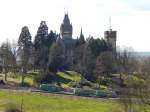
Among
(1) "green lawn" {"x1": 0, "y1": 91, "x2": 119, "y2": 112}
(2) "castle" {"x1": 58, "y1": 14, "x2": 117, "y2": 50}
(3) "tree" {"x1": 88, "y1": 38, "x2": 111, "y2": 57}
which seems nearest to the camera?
(1) "green lawn" {"x1": 0, "y1": 91, "x2": 119, "y2": 112}

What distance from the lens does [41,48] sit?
3767 inches

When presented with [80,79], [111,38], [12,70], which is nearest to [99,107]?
[80,79]

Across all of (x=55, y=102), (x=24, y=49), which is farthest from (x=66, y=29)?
(x=55, y=102)

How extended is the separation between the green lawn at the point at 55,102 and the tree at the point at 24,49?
16.6m

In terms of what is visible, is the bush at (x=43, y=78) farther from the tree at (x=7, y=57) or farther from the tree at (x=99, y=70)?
the tree at (x=99, y=70)

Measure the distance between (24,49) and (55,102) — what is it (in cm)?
3177

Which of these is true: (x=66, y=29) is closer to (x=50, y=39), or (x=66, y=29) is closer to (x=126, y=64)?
(x=50, y=39)

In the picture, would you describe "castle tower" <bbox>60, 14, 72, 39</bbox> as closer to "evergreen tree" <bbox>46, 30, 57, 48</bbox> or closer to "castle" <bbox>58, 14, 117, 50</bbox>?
"castle" <bbox>58, 14, 117, 50</bbox>

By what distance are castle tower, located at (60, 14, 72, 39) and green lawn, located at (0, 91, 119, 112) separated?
184 ft

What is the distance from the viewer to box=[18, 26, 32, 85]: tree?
88069 millimetres

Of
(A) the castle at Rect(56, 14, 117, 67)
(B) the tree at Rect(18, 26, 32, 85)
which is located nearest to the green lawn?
(B) the tree at Rect(18, 26, 32, 85)

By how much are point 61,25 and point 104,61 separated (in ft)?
127

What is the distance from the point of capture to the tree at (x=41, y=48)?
93.6m

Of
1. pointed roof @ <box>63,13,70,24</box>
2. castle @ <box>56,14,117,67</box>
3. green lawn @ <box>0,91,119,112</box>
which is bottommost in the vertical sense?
green lawn @ <box>0,91,119,112</box>
